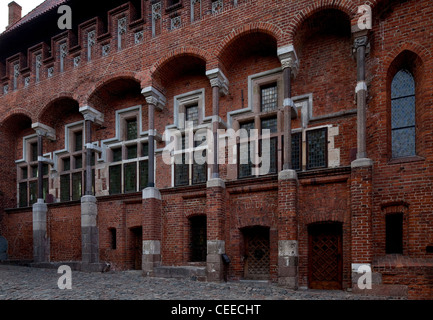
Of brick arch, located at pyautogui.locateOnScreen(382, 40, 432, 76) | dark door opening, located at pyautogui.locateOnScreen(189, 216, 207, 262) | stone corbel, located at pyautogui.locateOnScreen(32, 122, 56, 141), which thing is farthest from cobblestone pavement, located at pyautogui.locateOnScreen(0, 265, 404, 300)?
stone corbel, located at pyautogui.locateOnScreen(32, 122, 56, 141)

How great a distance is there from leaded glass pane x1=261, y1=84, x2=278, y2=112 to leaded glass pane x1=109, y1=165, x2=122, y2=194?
5954 mm

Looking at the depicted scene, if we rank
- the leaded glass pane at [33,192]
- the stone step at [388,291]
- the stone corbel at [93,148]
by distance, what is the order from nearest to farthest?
the stone step at [388,291]
the stone corbel at [93,148]
the leaded glass pane at [33,192]

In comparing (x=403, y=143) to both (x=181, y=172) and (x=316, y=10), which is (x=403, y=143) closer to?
(x=316, y=10)

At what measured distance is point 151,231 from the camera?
10789 millimetres

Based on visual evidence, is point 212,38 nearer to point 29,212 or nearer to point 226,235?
point 226,235

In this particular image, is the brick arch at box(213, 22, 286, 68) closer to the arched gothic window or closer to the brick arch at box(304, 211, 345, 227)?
the arched gothic window

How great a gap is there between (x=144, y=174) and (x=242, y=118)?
4.18 meters

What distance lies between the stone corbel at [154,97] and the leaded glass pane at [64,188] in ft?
17.6

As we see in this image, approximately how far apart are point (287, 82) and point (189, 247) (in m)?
5.81

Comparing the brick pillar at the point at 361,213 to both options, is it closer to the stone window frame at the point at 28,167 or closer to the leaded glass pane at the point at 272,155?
the leaded glass pane at the point at 272,155

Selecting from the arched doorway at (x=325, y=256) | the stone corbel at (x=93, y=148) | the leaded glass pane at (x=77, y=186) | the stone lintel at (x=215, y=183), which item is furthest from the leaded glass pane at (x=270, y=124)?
the leaded glass pane at (x=77, y=186)

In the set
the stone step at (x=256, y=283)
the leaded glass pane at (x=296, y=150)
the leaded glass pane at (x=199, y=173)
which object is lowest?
the stone step at (x=256, y=283)

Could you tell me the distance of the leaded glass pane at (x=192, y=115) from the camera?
461 inches

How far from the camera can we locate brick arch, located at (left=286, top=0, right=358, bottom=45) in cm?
873
